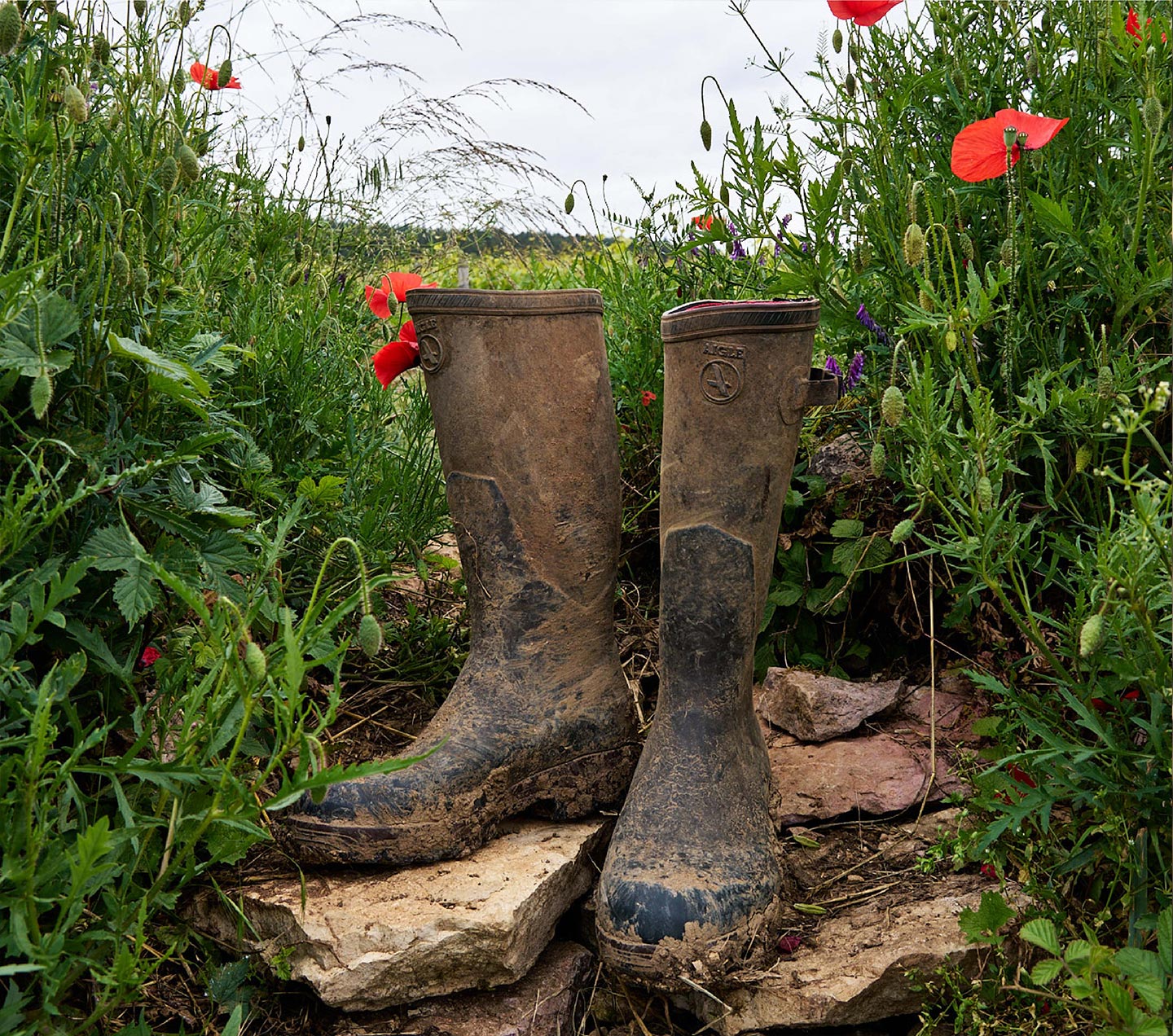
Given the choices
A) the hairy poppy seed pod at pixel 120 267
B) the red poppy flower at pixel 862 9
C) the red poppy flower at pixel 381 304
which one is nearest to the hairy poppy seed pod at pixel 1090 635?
the red poppy flower at pixel 862 9

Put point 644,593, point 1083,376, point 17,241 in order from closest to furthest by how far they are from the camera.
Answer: point 17,241
point 1083,376
point 644,593

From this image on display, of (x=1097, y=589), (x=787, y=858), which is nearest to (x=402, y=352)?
(x=787, y=858)

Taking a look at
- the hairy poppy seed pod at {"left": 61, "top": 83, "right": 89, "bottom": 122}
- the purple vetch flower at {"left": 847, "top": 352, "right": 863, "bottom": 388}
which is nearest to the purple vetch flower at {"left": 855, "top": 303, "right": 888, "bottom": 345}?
the purple vetch flower at {"left": 847, "top": 352, "right": 863, "bottom": 388}

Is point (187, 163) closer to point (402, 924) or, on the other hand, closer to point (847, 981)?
point (402, 924)

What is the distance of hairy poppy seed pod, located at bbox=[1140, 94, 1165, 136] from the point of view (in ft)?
4.26

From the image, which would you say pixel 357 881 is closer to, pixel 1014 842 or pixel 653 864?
pixel 653 864

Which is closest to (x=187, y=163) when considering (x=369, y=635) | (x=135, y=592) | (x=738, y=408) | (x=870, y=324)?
(x=135, y=592)

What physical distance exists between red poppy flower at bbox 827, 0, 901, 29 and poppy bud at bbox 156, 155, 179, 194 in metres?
0.98

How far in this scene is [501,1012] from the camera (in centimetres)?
144

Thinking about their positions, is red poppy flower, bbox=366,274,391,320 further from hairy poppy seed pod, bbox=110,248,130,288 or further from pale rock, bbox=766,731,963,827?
pale rock, bbox=766,731,963,827

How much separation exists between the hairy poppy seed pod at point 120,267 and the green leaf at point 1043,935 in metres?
1.27

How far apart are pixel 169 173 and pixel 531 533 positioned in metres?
0.73

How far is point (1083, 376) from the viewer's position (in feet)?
5.29

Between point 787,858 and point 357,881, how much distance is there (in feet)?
2.12
